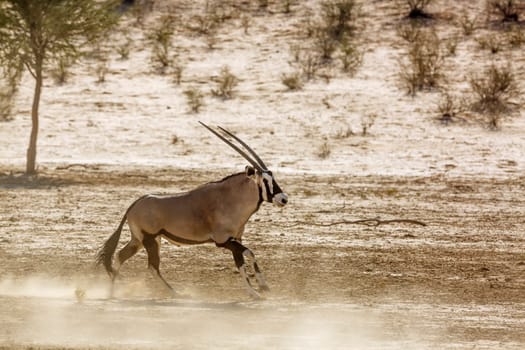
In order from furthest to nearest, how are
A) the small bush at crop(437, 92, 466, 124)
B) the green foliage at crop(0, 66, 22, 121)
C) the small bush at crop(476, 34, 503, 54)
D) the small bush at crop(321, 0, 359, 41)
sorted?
1. the small bush at crop(321, 0, 359, 41)
2. the small bush at crop(476, 34, 503, 54)
3. the green foliage at crop(0, 66, 22, 121)
4. the small bush at crop(437, 92, 466, 124)

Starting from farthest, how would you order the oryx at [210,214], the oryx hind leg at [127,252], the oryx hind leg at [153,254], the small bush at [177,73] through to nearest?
the small bush at [177,73] < the oryx hind leg at [127,252] < the oryx hind leg at [153,254] < the oryx at [210,214]

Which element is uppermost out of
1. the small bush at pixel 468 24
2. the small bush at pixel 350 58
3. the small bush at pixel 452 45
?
the small bush at pixel 468 24

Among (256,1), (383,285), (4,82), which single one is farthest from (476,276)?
(256,1)

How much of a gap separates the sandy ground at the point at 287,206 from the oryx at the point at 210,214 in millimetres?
514

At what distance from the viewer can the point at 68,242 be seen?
16.3 metres

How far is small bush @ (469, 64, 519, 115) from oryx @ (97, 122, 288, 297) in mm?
12354

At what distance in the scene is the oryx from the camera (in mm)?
12711

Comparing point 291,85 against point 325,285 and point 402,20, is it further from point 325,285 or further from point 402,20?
point 325,285

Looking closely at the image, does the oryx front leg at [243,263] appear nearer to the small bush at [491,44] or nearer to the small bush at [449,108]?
the small bush at [449,108]

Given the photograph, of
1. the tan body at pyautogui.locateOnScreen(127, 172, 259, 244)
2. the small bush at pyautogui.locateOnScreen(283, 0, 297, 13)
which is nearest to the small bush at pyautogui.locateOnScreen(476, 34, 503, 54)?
the small bush at pyautogui.locateOnScreen(283, 0, 297, 13)

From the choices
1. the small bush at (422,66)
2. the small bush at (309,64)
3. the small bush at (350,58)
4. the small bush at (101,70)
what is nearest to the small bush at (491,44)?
the small bush at (422,66)

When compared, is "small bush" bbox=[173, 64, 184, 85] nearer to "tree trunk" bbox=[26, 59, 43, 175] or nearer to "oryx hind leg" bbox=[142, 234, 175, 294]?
"tree trunk" bbox=[26, 59, 43, 175]

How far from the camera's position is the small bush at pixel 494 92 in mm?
24516

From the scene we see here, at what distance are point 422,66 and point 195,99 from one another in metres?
4.68
